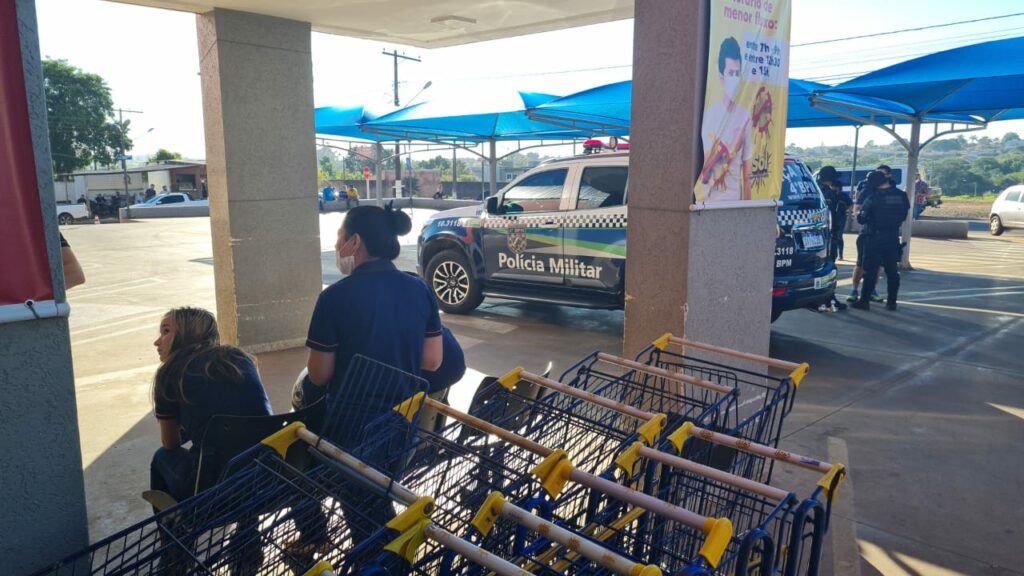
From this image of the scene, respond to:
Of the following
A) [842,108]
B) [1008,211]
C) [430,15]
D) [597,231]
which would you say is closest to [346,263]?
[430,15]

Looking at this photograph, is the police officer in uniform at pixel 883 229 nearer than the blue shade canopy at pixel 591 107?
Yes

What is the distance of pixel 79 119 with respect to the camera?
48.1m

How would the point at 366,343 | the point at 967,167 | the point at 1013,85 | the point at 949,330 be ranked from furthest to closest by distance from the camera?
the point at 967,167
the point at 1013,85
the point at 949,330
the point at 366,343

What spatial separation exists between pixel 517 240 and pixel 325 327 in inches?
218

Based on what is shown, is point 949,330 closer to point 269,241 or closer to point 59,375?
point 269,241

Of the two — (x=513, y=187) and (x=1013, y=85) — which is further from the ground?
(x=1013, y=85)

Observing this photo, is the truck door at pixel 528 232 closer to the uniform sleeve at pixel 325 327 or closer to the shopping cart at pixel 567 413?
the shopping cart at pixel 567 413

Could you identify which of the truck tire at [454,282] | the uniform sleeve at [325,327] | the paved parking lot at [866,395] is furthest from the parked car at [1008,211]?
the uniform sleeve at [325,327]

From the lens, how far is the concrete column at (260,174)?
21.1ft

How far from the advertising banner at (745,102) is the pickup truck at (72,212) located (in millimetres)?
30351

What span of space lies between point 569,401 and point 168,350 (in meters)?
1.71

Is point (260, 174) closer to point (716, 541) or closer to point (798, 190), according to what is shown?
point (798, 190)

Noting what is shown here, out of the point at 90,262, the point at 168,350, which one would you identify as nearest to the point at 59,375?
the point at 168,350

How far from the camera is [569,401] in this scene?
301 cm
